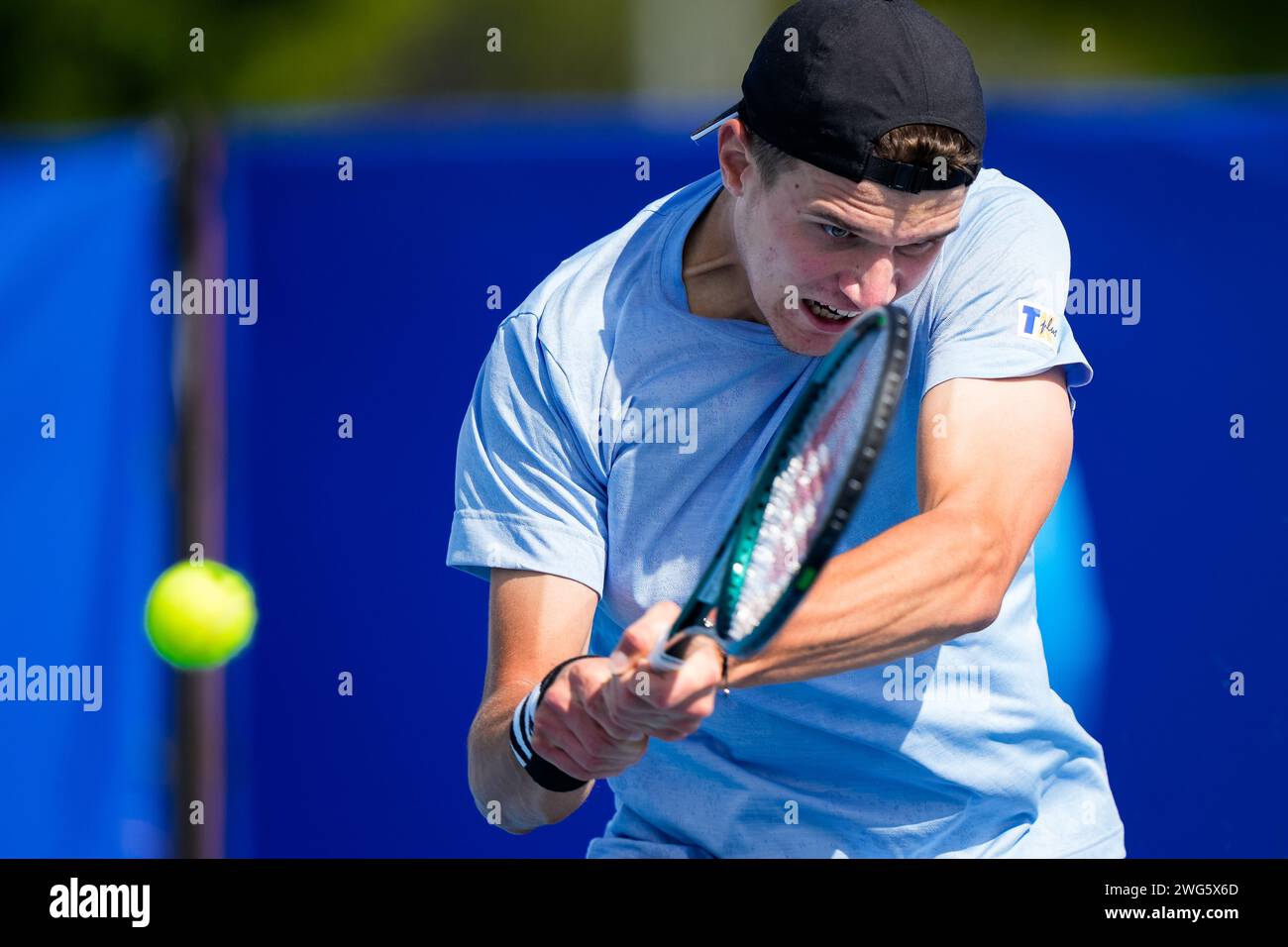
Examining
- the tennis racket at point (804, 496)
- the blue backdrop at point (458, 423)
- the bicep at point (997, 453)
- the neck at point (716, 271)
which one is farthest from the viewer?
the blue backdrop at point (458, 423)

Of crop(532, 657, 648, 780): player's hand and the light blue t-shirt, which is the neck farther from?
crop(532, 657, 648, 780): player's hand

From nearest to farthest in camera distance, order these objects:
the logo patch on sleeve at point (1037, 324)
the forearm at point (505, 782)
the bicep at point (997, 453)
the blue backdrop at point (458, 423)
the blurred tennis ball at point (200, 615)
A: the bicep at point (997, 453)
the logo patch on sleeve at point (1037, 324)
the forearm at point (505, 782)
the blue backdrop at point (458, 423)
the blurred tennis ball at point (200, 615)

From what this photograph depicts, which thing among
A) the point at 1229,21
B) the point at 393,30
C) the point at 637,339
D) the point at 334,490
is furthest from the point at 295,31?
the point at 637,339

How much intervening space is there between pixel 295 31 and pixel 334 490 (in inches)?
416

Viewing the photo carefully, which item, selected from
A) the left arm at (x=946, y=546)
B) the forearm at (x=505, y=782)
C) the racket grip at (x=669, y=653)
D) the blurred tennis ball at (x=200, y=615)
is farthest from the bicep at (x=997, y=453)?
the blurred tennis ball at (x=200, y=615)

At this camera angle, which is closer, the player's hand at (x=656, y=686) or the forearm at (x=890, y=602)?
the player's hand at (x=656, y=686)

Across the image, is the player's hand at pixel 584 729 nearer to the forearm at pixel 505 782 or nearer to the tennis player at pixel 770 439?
the tennis player at pixel 770 439

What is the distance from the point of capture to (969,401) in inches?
96.0

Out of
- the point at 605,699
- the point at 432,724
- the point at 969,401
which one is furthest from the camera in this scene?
the point at 432,724

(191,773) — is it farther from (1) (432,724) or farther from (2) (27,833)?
(1) (432,724)

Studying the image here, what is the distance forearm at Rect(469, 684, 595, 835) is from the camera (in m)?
2.62

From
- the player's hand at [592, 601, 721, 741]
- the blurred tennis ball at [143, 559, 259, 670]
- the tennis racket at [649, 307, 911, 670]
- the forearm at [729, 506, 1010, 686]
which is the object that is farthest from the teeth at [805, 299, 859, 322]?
the blurred tennis ball at [143, 559, 259, 670]

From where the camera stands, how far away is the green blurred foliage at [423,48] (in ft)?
44.1

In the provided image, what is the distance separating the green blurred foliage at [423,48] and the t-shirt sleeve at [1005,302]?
890cm
